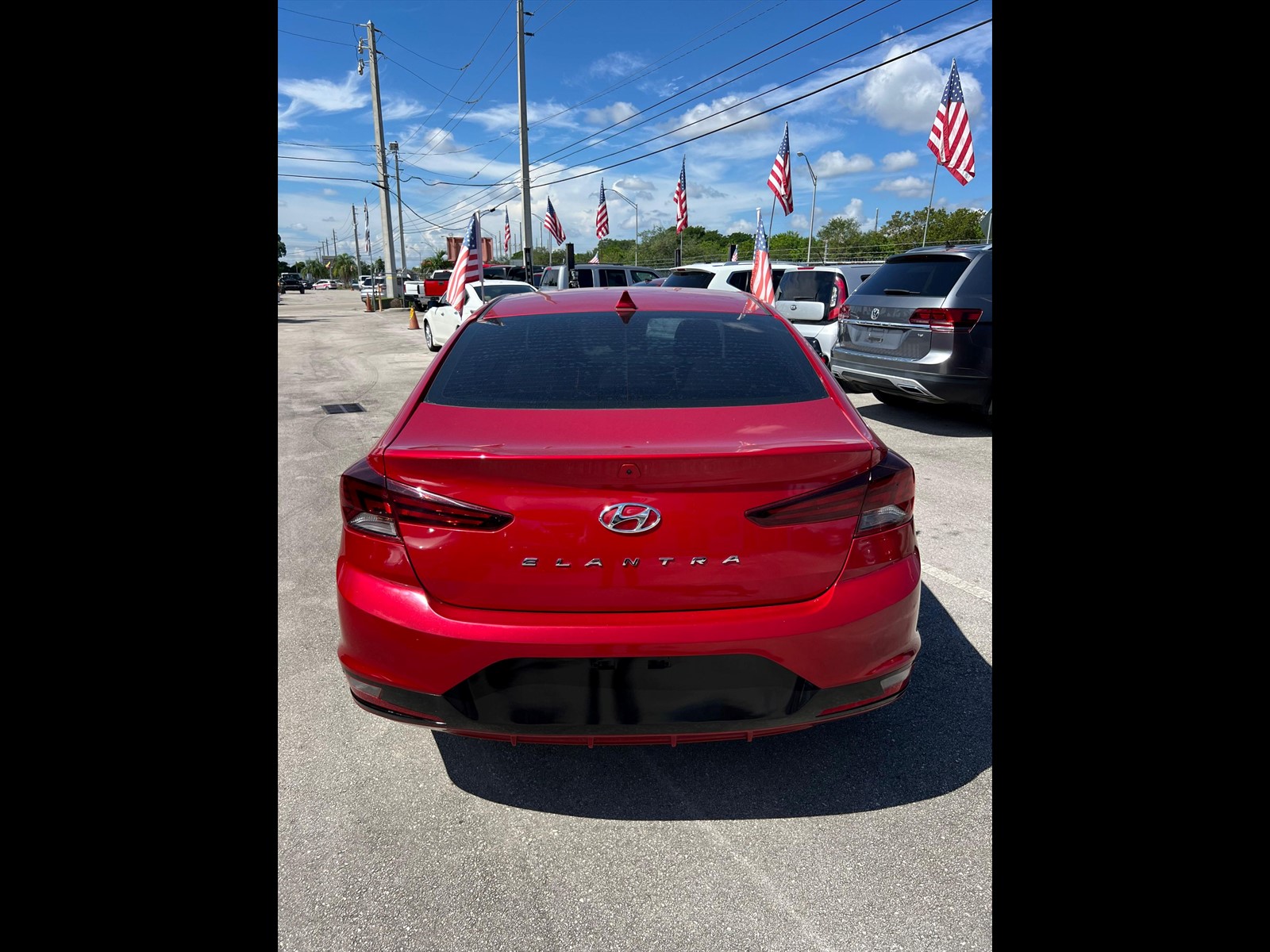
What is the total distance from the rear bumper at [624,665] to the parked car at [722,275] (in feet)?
35.2

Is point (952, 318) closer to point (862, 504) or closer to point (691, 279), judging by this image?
point (862, 504)

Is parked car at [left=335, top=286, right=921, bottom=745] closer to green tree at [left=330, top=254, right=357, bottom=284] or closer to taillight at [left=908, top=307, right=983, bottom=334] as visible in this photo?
taillight at [left=908, top=307, right=983, bottom=334]

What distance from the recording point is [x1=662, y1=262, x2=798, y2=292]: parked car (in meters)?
12.9

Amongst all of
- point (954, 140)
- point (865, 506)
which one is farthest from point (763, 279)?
point (865, 506)

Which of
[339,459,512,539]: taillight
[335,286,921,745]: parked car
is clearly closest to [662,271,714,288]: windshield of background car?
[335,286,921,745]: parked car

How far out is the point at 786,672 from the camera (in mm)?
1985

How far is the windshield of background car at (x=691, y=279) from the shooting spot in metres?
14.0

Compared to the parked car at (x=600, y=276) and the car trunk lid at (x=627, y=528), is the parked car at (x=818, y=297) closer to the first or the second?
the car trunk lid at (x=627, y=528)

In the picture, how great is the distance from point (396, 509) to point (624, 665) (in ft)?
2.45

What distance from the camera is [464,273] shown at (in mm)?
13711

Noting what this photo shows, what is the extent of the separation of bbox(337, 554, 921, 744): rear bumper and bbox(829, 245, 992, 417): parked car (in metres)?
5.76

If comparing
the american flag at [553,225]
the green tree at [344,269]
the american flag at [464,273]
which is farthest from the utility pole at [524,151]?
the green tree at [344,269]
